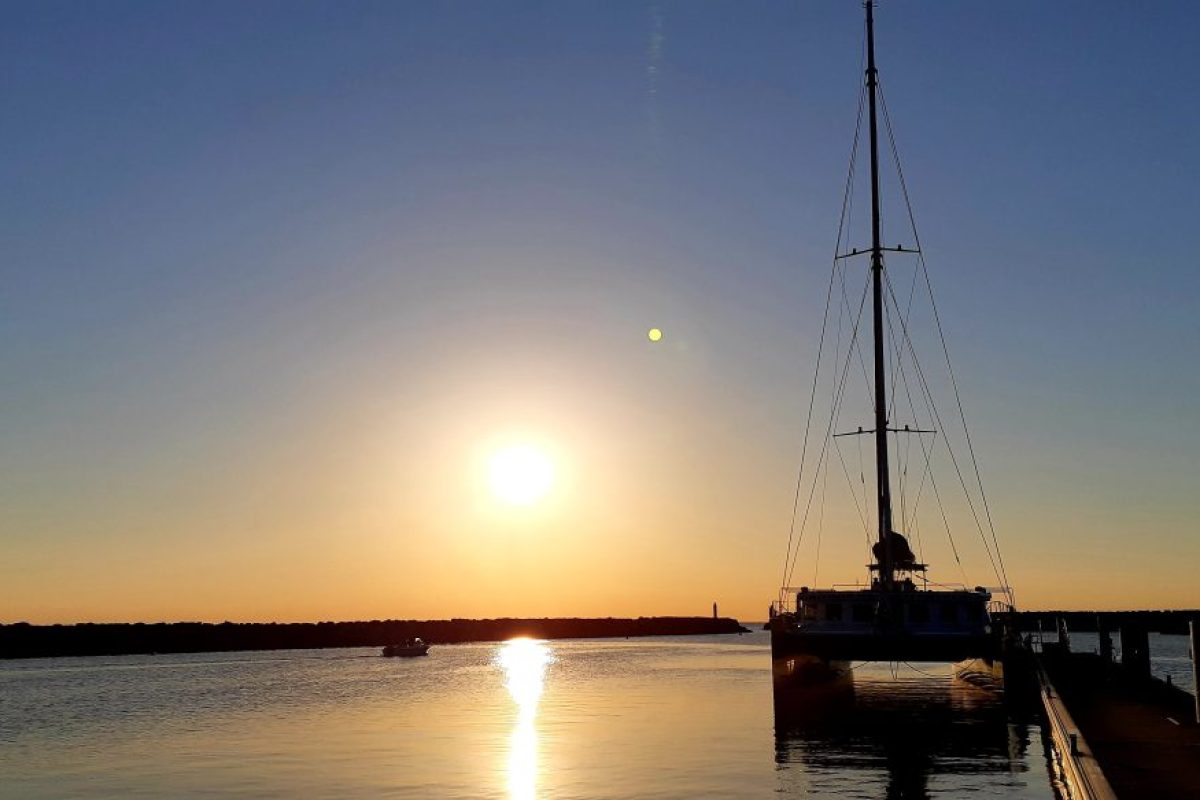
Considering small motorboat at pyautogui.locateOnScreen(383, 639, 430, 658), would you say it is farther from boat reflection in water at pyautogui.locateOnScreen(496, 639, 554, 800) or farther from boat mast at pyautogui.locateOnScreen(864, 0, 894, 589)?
boat mast at pyautogui.locateOnScreen(864, 0, 894, 589)

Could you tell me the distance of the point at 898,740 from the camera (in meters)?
41.6

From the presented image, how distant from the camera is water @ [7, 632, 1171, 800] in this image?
33.5 metres

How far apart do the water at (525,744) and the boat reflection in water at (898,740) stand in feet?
0.36

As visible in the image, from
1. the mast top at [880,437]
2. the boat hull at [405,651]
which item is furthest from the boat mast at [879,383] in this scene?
the boat hull at [405,651]

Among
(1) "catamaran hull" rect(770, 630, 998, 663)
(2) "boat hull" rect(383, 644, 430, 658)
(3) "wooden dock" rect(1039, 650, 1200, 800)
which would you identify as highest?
(1) "catamaran hull" rect(770, 630, 998, 663)

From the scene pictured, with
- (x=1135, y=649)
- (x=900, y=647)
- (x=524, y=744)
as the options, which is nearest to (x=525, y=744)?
(x=524, y=744)

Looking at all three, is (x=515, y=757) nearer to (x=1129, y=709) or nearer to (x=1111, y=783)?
(x=1129, y=709)

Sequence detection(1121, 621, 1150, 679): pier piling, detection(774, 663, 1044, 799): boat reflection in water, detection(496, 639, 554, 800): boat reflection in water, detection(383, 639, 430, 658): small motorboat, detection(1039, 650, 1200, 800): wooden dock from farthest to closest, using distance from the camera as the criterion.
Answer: detection(383, 639, 430, 658): small motorboat, detection(1121, 621, 1150, 679): pier piling, detection(496, 639, 554, 800): boat reflection in water, detection(774, 663, 1044, 799): boat reflection in water, detection(1039, 650, 1200, 800): wooden dock

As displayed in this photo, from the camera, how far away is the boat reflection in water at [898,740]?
32.4 metres

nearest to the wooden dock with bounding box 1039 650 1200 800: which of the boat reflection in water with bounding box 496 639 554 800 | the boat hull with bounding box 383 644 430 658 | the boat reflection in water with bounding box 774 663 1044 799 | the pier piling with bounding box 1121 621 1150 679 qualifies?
the pier piling with bounding box 1121 621 1150 679

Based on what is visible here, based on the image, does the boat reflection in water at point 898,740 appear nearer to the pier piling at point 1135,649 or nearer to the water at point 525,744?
the water at point 525,744

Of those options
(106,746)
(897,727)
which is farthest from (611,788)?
(106,746)

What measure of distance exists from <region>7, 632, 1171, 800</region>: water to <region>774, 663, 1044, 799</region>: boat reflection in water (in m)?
0.11

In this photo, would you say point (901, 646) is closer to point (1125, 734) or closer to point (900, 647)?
point (900, 647)
